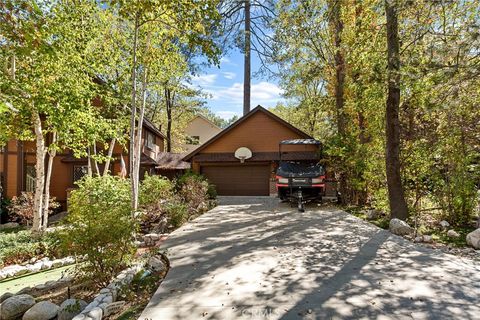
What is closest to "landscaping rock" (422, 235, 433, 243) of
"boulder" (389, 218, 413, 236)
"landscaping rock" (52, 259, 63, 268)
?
"boulder" (389, 218, 413, 236)

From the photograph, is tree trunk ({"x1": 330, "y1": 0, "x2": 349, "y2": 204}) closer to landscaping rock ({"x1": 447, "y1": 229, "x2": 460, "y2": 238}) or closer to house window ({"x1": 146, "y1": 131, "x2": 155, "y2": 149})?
landscaping rock ({"x1": 447, "y1": 229, "x2": 460, "y2": 238})

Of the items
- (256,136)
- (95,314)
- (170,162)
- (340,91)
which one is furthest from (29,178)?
(340,91)

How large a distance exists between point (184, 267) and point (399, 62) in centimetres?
624

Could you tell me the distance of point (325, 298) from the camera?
3.68 m

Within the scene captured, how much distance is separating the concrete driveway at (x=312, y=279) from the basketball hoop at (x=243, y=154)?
35.5 ft

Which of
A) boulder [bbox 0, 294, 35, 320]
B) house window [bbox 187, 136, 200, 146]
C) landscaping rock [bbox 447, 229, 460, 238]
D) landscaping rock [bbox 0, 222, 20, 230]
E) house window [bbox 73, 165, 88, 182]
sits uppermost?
house window [bbox 187, 136, 200, 146]

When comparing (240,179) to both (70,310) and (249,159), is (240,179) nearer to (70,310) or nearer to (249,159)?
(249,159)

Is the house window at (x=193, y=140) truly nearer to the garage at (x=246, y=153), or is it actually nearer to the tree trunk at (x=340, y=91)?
the garage at (x=246, y=153)

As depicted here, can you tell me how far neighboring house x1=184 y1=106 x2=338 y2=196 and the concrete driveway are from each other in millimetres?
10983

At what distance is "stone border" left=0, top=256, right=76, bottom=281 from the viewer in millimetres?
6473

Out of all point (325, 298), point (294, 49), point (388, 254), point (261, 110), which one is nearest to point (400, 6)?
point (388, 254)

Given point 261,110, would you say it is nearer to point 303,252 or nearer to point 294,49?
point 294,49

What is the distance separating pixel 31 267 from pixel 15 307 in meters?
3.30

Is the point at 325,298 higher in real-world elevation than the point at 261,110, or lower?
lower
